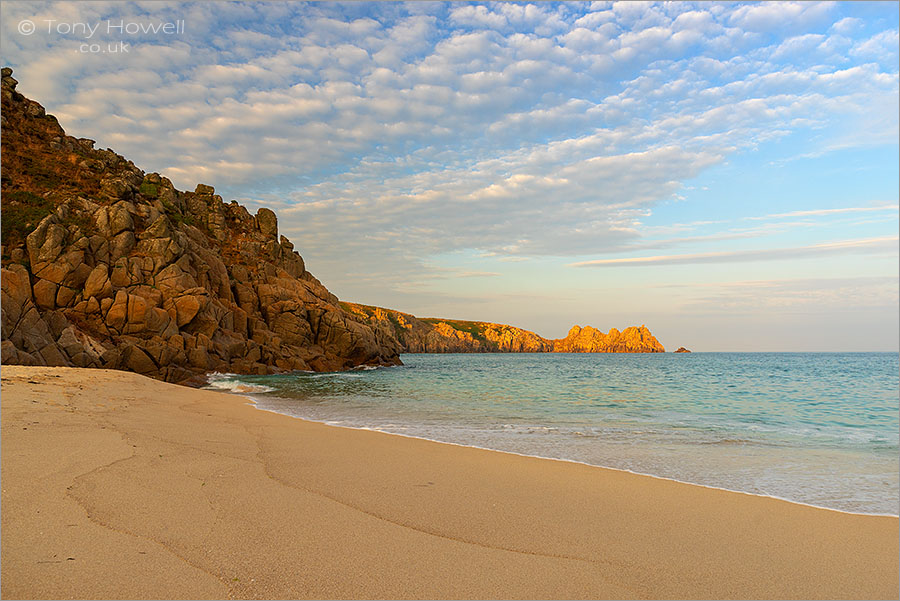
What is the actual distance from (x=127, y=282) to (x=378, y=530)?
1457 inches

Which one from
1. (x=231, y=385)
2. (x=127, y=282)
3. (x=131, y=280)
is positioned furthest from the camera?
(x=131, y=280)

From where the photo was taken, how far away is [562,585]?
11.7 ft

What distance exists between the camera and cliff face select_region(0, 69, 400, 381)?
2914cm

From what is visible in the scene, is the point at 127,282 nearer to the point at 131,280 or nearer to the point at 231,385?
the point at 131,280

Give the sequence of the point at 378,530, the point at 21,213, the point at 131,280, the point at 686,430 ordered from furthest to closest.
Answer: the point at 131,280 → the point at 21,213 → the point at 686,430 → the point at 378,530

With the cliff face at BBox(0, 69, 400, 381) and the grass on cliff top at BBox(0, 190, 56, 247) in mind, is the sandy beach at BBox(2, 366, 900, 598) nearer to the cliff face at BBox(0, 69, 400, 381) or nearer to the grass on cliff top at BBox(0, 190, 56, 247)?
the cliff face at BBox(0, 69, 400, 381)

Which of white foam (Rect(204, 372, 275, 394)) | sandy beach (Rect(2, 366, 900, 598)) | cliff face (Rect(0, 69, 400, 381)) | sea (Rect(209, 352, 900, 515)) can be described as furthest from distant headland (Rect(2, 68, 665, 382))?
sandy beach (Rect(2, 366, 900, 598))

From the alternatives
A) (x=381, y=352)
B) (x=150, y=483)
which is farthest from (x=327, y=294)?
(x=150, y=483)

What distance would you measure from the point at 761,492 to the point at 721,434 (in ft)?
20.5

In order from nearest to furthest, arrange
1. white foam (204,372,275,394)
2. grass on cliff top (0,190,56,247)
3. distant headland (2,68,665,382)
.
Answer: white foam (204,372,275,394) < distant headland (2,68,665,382) < grass on cliff top (0,190,56,247)

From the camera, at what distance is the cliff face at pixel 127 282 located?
29.1 metres

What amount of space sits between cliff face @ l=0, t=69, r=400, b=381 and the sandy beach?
2162 cm

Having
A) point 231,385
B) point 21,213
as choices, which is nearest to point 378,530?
point 231,385

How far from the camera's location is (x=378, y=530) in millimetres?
4402
